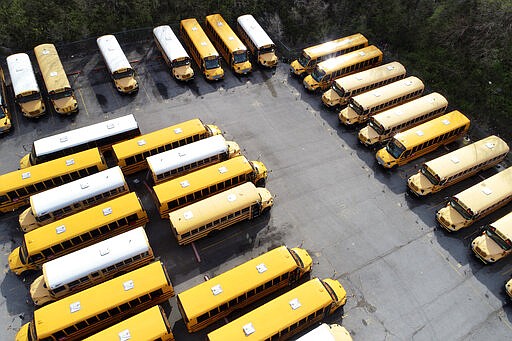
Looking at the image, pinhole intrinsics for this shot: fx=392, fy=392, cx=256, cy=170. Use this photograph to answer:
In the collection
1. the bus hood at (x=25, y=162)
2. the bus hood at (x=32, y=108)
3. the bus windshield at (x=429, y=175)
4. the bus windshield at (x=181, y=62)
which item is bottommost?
the bus hood at (x=25, y=162)

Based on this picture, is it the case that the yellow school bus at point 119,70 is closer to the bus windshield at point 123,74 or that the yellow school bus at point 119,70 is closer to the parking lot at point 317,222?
the bus windshield at point 123,74

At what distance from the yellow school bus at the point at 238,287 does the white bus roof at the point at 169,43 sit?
30889 millimetres

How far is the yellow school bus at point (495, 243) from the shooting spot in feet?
112

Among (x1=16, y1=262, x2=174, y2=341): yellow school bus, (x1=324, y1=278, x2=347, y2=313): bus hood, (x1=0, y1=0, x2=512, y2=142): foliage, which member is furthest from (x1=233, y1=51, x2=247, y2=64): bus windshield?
(x1=324, y1=278, x2=347, y2=313): bus hood

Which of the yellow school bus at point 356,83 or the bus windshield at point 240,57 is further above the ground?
the yellow school bus at point 356,83

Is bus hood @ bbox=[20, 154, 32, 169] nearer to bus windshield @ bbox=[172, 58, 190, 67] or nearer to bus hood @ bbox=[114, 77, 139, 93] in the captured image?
bus hood @ bbox=[114, 77, 139, 93]

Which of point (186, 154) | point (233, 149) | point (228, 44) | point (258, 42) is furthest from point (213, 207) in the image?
point (258, 42)

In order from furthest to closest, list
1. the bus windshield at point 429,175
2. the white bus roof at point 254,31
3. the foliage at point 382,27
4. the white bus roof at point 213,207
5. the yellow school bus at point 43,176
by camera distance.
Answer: the white bus roof at point 254,31, the foliage at point 382,27, the bus windshield at point 429,175, the yellow school bus at point 43,176, the white bus roof at point 213,207

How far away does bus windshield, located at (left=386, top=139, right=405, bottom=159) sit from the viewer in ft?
136

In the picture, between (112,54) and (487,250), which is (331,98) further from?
(112,54)

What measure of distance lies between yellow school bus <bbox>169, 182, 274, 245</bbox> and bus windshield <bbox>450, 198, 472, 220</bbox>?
60.2 ft

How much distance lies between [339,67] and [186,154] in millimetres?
24133

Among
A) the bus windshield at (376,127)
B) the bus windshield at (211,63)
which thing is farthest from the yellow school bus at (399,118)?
the bus windshield at (211,63)

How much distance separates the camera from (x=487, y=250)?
34.4 m
